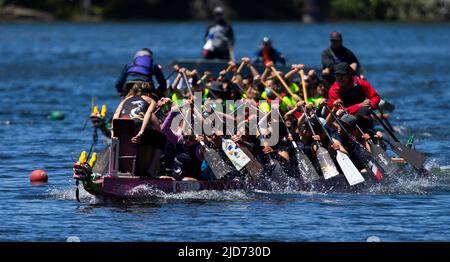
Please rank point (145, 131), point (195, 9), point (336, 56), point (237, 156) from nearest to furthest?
1. point (145, 131)
2. point (237, 156)
3. point (336, 56)
4. point (195, 9)

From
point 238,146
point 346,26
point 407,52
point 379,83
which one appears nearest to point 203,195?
point 238,146

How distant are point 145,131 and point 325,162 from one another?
3.14 metres

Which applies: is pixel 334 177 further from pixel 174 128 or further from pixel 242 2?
pixel 242 2

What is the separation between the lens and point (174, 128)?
19891 millimetres

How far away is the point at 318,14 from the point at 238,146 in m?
96.0

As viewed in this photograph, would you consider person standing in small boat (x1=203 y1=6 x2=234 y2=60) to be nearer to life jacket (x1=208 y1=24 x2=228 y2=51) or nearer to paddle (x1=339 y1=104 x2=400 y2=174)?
life jacket (x1=208 y1=24 x2=228 y2=51)

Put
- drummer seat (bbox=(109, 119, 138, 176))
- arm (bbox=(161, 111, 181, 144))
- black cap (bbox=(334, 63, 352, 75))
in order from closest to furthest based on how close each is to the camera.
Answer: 1. drummer seat (bbox=(109, 119, 138, 176))
2. arm (bbox=(161, 111, 181, 144))
3. black cap (bbox=(334, 63, 352, 75))

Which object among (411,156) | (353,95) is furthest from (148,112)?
(411,156)

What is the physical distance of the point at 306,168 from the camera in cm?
2028

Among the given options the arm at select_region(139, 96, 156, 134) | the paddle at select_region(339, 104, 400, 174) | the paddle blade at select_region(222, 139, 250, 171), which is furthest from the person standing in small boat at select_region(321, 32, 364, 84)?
the arm at select_region(139, 96, 156, 134)

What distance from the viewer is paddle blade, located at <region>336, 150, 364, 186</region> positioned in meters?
20.1

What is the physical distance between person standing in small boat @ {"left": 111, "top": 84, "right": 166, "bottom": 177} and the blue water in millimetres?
594

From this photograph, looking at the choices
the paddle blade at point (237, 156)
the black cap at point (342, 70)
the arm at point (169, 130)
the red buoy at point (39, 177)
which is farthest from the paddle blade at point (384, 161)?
the red buoy at point (39, 177)

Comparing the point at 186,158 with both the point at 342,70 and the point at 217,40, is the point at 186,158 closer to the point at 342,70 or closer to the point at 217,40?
the point at 342,70
